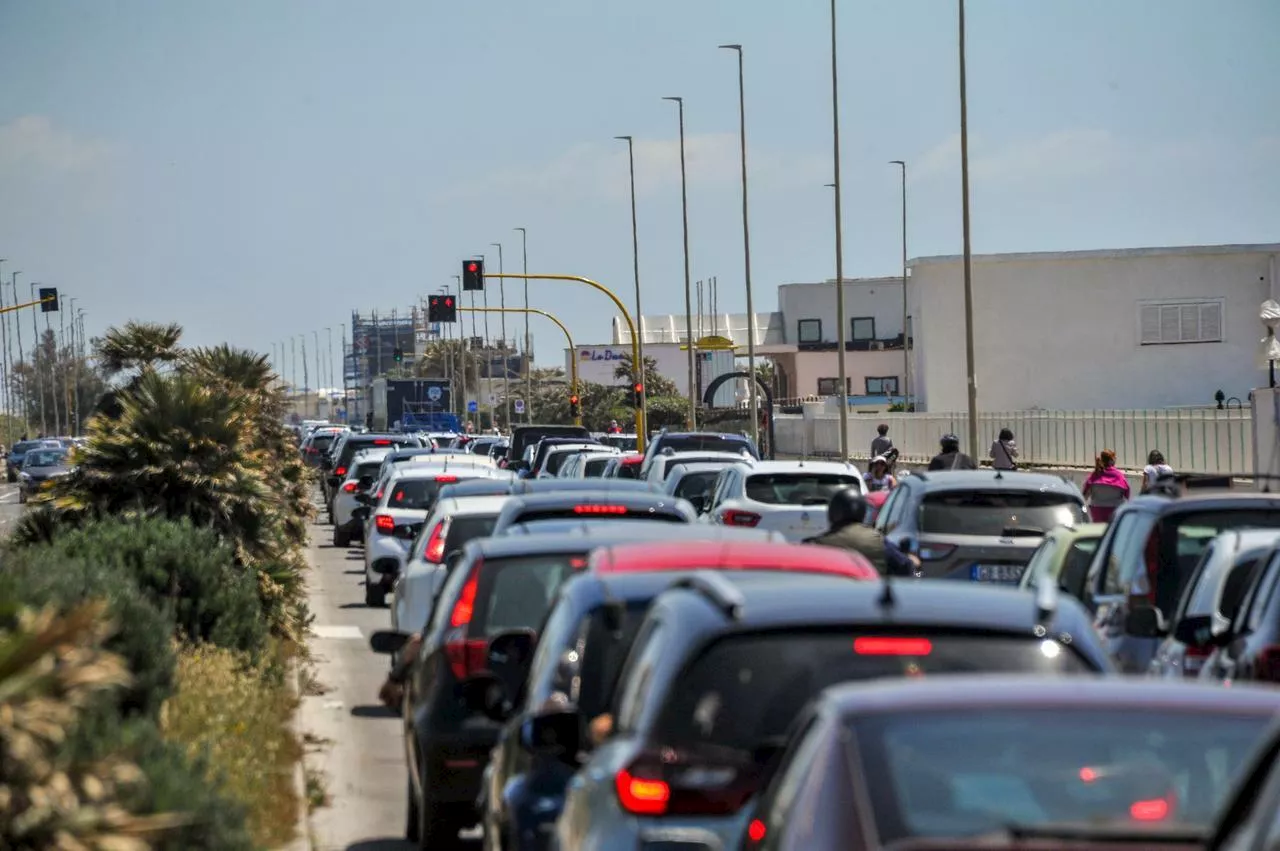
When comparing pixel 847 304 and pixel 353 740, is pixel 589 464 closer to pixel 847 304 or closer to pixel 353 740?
pixel 353 740

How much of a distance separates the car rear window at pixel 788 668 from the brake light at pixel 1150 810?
3.45 feet

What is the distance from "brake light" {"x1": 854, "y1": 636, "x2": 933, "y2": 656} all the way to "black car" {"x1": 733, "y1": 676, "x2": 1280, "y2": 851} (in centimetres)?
88

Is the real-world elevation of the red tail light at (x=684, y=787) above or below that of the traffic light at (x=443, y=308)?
below

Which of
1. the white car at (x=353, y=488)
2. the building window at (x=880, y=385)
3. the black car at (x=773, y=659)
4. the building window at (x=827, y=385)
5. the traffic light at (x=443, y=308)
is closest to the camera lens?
the black car at (x=773, y=659)

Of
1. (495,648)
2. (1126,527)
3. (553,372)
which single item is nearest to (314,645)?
(1126,527)

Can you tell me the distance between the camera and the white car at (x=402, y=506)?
76.6 ft

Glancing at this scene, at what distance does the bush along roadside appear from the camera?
5.62 m

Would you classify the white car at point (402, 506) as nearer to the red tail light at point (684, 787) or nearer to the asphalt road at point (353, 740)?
the asphalt road at point (353, 740)

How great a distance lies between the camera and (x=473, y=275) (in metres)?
50.1

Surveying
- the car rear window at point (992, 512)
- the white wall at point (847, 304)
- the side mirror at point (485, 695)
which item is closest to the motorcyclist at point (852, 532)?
the car rear window at point (992, 512)

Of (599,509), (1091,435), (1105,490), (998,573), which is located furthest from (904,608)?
(1091,435)

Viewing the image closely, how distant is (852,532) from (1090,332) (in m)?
56.1

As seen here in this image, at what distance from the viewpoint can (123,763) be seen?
19.3 feet

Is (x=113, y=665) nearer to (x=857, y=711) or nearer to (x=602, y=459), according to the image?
(x=857, y=711)
